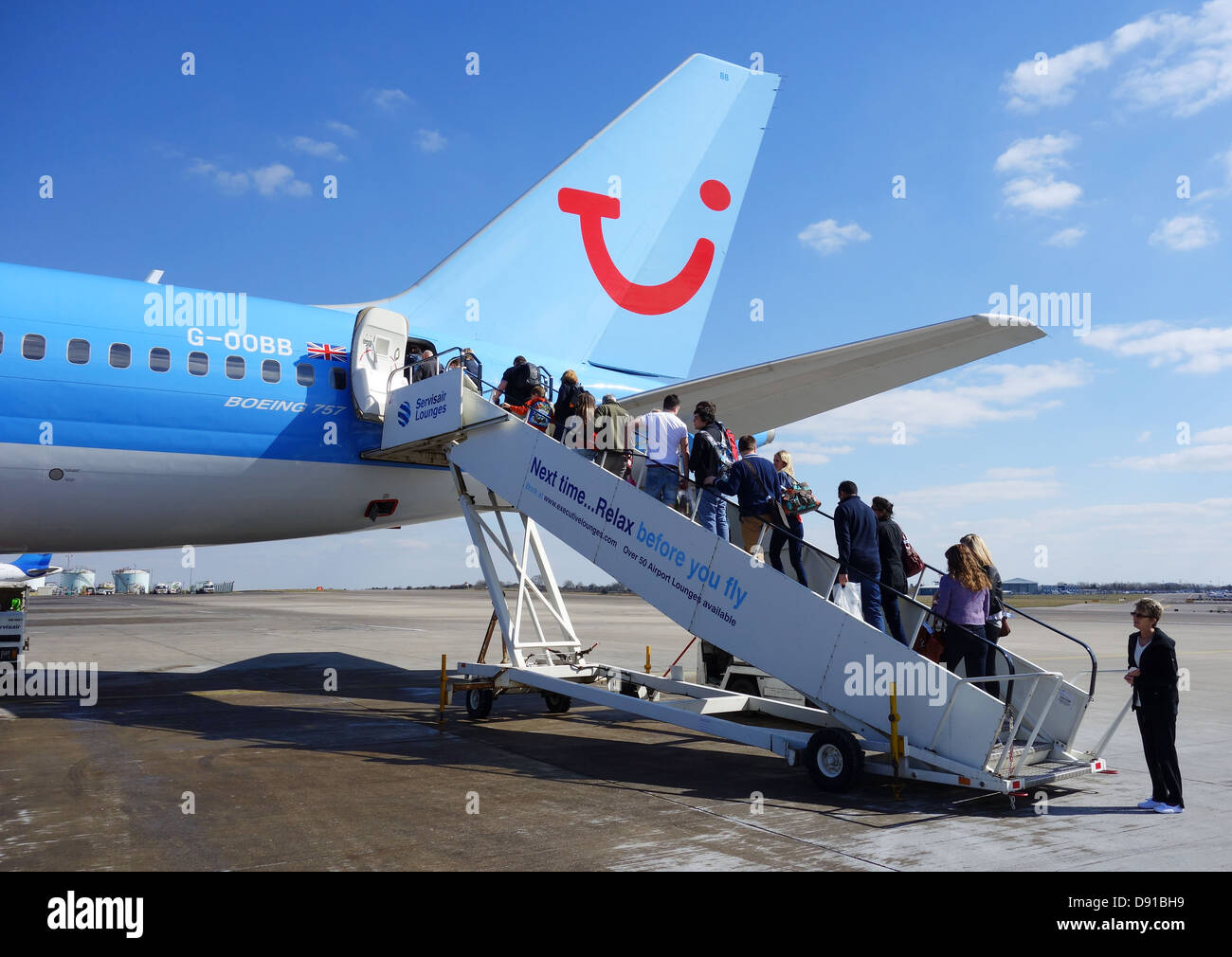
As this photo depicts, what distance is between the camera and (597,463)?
10367 millimetres

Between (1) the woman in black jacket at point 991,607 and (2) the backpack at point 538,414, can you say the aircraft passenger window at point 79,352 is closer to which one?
(2) the backpack at point 538,414

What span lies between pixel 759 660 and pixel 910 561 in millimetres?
2603

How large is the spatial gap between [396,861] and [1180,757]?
29.3 ft

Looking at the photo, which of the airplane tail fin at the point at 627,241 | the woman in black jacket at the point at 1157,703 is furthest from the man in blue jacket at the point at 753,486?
the airplane tail fin at the point at 627,241

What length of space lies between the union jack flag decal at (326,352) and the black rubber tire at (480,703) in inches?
215

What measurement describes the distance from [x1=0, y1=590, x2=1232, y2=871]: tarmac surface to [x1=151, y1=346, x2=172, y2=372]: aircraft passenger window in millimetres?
4804

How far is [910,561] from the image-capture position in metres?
9.79

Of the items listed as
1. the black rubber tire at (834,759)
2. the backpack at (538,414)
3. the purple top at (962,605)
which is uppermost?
the backpack at (538,414)

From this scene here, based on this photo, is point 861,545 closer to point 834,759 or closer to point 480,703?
point 834,759

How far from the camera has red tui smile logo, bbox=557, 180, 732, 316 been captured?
16.8 meters

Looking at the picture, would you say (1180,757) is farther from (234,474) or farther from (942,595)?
(234,474)

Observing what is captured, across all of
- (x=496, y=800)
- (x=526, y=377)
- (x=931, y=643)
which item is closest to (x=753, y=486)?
(x=931, y=643)

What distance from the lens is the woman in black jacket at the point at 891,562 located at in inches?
354
